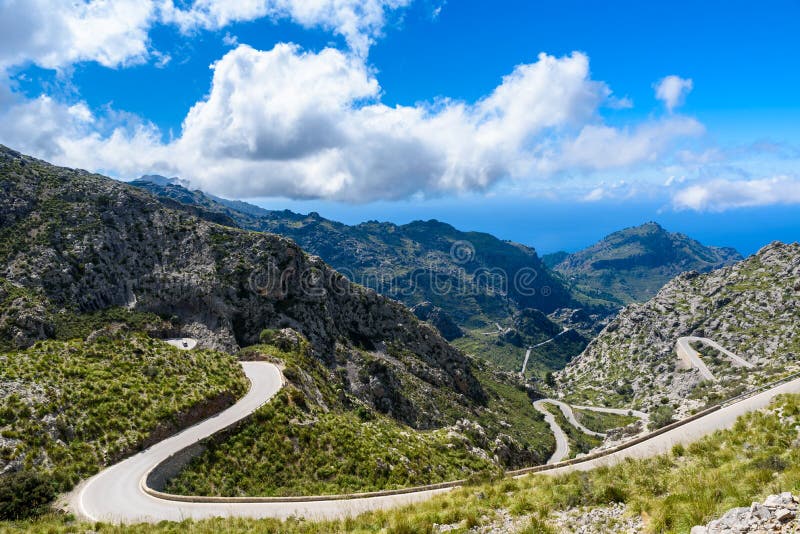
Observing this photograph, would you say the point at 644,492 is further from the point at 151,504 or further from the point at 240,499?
the point at 151,504

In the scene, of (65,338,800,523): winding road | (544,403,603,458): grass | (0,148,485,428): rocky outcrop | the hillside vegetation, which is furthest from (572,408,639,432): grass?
the hillside vegetation

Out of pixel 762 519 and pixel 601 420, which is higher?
pixel 762 519

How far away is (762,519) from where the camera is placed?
32.5 ft

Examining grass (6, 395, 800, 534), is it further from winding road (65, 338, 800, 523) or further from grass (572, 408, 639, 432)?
grass (572, 408, 639, 432)

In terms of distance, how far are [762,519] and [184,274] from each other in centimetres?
9366

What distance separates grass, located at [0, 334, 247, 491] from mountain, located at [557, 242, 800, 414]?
120 m

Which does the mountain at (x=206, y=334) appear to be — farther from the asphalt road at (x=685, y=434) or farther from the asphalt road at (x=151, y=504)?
the asphalt road at (x=685, y=434)

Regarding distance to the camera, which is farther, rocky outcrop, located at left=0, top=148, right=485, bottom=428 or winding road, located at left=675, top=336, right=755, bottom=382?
winding road, located at left=675, top=336, right=755, bottom=382

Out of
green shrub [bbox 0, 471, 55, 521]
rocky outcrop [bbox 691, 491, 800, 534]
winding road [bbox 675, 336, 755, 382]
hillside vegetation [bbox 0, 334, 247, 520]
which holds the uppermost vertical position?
rocky outcrop [bbox 691, 491, 800, 534]

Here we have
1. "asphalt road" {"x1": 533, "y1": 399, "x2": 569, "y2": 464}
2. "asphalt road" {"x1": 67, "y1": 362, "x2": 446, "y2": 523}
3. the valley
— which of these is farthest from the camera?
"asphalt road" {"x1": 533, "y1": 399, "x2": 569, "y2": 464}

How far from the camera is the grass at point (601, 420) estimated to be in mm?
121812

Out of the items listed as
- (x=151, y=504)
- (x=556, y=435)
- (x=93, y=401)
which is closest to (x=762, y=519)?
(x=151, y=504)

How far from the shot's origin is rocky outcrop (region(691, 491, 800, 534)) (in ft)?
31.6

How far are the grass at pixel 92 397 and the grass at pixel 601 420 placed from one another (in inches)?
4496
